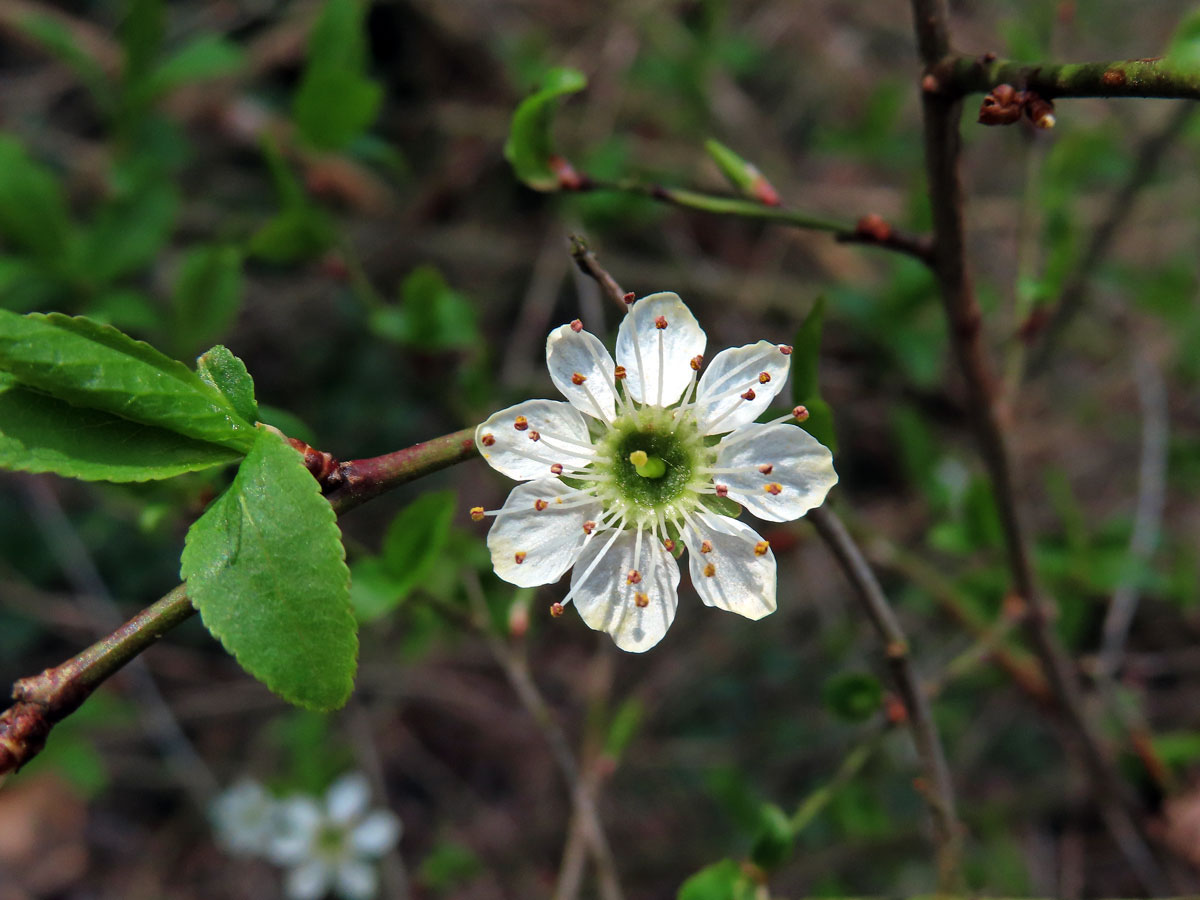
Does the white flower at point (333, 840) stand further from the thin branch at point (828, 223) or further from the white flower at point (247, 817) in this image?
the thin branch at point (828, 223)

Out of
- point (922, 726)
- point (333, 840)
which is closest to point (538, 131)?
point (922, 726)

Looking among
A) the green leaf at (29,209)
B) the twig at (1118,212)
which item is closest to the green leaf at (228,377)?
the green leaf at (29,209)

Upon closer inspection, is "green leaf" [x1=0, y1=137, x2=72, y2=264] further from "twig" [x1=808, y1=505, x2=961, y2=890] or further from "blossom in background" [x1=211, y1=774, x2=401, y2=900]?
"twig" [x1=808, y1=505, x2=961, y2=890]

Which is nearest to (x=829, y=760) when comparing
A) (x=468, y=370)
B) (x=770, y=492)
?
(x=468, y=370)

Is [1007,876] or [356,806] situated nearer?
[1007,876]

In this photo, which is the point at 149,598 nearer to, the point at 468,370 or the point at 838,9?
the point at 468,370

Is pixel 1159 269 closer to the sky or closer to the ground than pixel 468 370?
closer to the sky
